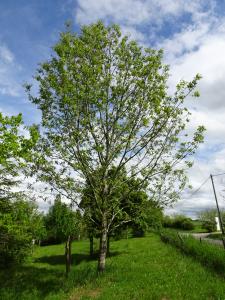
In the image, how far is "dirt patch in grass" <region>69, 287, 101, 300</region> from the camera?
1415 centimetres

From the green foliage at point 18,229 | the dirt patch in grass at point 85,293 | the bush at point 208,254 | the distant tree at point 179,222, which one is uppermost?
the distant tree at point 179,222

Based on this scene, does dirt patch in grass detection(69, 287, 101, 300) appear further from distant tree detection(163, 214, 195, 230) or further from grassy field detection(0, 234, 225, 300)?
distant tree detection(163, 214, 195, 230)

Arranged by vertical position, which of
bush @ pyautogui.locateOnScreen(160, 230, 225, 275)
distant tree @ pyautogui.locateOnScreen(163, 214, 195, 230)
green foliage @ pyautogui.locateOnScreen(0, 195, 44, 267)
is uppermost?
distant tree @ pyautogui.locateOnScreen(163, 214, 195, 230)

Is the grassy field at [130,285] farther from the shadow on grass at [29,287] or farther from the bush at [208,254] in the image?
the bush at [208,254]

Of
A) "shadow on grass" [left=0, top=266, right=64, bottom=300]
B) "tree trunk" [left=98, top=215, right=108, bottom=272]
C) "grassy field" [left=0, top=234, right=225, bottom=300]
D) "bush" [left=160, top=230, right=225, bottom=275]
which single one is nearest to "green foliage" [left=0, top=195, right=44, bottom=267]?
"shadow on grass" [left=0, top=266, right=64, bottom=300]

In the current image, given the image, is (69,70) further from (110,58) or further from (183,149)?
(183,149)

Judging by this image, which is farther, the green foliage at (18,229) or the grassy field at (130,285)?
the green foliage at (18,229)

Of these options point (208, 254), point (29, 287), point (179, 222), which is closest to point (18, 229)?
point (29, 287)

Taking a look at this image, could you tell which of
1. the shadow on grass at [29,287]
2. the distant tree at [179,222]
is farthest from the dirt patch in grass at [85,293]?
the distant tree at [179,222]

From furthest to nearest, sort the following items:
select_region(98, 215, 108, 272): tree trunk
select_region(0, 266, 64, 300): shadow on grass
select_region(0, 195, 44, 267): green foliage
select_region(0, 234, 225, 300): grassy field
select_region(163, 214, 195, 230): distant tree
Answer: select_region(163, 214, 195, 230): distant tree < select_region(98, 215, 108, 272): tree trunk < select_region(0, 195, 44, 267): green foliage < select_region(0, 266, 64, 300): shadow on grass < select_region(0, 234, 225, 300): grassy field

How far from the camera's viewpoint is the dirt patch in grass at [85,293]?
14148mm

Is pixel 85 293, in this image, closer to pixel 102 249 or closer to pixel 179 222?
pixel 102 249

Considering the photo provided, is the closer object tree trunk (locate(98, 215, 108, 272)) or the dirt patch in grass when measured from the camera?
the dirt patch in grass

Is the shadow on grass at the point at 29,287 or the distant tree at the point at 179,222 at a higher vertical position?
the distant tree at the point at 179,222
